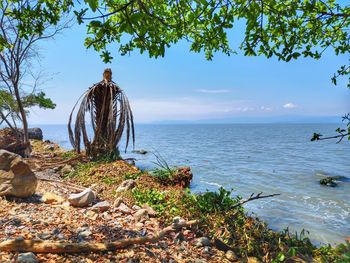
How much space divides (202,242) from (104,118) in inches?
334

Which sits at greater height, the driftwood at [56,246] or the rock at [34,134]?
the rock at [34,134]

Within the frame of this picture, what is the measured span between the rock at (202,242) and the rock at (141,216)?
1.03m

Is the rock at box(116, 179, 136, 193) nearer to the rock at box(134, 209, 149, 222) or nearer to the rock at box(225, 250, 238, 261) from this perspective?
the rock at box(134, 209, 149, 222)

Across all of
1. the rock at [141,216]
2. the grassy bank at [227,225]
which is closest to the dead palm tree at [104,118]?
the grassy bank at [227,225]

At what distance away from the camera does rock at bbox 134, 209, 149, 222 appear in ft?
16.8

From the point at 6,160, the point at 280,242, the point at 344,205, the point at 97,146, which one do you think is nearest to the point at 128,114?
the point at 97,146

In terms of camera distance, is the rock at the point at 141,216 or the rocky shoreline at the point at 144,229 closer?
the rocky shoreline at the point at 144,229

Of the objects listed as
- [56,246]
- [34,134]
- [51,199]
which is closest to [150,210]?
[51,199]

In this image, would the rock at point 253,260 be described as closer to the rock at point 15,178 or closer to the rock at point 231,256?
the rock at point 231,256

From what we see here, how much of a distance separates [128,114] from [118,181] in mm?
4147

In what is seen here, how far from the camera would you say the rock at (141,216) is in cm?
513

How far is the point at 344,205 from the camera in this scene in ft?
35.7

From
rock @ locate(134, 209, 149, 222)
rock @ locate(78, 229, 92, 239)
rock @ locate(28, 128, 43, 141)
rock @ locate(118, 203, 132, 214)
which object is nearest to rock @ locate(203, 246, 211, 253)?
rock @ locate(134, 209, 149, 222)

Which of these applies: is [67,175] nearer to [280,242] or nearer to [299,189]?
[280,242]
